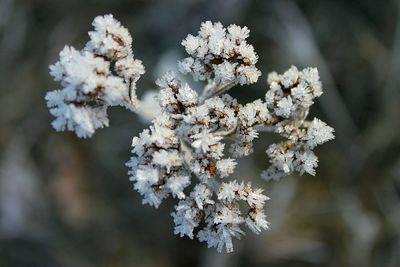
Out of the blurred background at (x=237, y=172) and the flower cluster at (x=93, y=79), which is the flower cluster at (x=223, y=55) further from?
the blurred background at (x=237, y=172)

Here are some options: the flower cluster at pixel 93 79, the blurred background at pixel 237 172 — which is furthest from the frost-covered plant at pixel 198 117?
the blurred background at pixel 237 172

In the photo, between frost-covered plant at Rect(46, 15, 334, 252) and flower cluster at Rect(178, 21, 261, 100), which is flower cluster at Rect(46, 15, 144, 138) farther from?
flower cluster at Rect(178, 21, 261, 100)

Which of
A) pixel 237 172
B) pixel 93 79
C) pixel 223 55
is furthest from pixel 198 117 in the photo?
pixel 237 172

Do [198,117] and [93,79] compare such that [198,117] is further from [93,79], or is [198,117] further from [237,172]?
[237,172]

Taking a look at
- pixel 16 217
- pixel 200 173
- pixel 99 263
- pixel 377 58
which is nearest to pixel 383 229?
pixel 377 58

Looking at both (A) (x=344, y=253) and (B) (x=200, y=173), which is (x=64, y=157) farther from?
(B) (x=200, y=173)

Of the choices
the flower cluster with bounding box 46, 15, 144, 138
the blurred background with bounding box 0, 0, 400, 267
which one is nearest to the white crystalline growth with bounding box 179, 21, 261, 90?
the flower cluster with bounding box 46, 15, 144, 138

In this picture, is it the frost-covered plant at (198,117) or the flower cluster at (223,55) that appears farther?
the flower cluster at (223,55)
